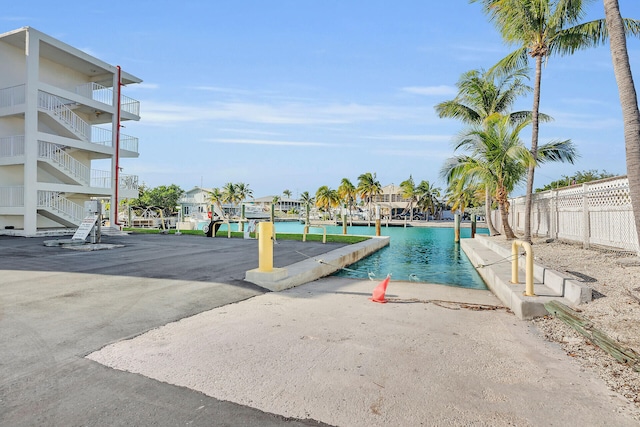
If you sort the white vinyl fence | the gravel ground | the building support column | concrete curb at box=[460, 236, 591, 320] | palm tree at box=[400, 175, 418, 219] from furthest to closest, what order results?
palm tree at box=[400, 175, 418, 219]
the building support column
the white vinyl fence
concrete curb at box=[460, 236, 591, 320]
the gravel ground

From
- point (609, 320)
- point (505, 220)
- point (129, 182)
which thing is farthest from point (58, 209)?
point (609, 320)

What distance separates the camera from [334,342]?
464cm

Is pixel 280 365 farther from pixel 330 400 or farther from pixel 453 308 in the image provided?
pixel 453 308

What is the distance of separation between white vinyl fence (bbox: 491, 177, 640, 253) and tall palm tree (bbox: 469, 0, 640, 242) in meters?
1.11

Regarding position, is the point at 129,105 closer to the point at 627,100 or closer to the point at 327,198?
the point at 627,100

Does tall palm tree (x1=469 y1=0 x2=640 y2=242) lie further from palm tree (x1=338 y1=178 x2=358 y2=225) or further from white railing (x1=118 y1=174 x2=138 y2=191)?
palm tree (x1=338 y1=178 x2=358 y2=225)

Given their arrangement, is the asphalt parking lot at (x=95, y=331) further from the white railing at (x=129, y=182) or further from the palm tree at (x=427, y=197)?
the palm tree at (x=427, y=197)

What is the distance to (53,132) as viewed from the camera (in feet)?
76.1

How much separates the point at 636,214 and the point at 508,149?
48.5ft

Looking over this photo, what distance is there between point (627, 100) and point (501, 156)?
14858mm

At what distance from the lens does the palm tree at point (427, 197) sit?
258ft

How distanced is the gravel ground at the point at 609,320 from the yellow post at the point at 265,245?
497cm

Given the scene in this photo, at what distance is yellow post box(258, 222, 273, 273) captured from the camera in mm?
8035

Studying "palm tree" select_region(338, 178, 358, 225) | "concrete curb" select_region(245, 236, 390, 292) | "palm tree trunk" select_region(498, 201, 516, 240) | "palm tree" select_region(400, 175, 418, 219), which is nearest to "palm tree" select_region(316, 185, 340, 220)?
"palm tree" select_region(338, 178, 358, 225)
